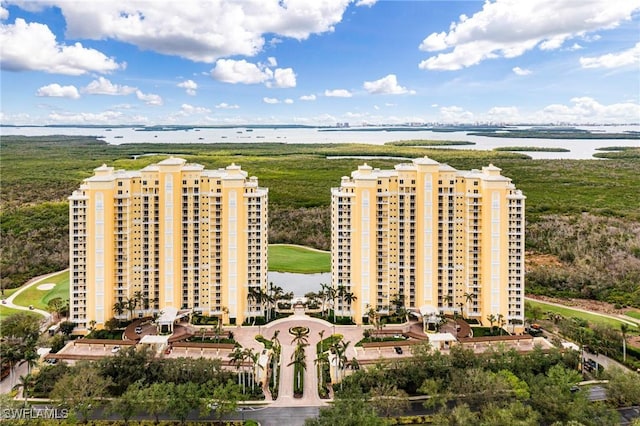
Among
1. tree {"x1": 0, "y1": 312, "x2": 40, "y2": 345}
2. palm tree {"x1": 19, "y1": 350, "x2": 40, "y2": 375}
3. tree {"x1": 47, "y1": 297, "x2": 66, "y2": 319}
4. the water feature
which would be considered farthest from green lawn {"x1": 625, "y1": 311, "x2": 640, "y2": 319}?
tree {"x1": 47, "y1": 297, "x2": 66, "y2": 319}

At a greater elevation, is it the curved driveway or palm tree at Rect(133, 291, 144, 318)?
palm tree at Rect(133, 291, 144, 318)

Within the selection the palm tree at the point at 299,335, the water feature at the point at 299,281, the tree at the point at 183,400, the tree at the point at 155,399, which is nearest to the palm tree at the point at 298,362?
the palm tree at the point at 299,335

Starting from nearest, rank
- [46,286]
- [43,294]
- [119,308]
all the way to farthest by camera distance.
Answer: [119,308]
[43,294]
[46,286]

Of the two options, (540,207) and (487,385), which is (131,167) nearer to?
(540,207)

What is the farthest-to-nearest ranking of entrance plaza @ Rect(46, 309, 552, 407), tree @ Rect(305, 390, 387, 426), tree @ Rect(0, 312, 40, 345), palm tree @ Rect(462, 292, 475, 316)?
palm tree @ Rect(462, 292, 475, 316) < tree @ Rect(0, 312, 40, 345) < entrance plaza @ Rect(46, 309, 552, 407) < tree @ Rect(305, 390, 387, 426)

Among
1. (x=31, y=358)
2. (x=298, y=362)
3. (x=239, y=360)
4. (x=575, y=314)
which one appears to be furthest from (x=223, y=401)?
(x=575, y=314)

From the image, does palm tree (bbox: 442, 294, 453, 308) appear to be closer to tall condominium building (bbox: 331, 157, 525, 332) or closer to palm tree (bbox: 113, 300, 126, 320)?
tall condominium building (bbox: 331, 157, 525, 332)

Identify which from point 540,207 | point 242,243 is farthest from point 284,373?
point 540,207

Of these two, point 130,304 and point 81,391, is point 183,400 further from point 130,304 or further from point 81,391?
point 130,304
